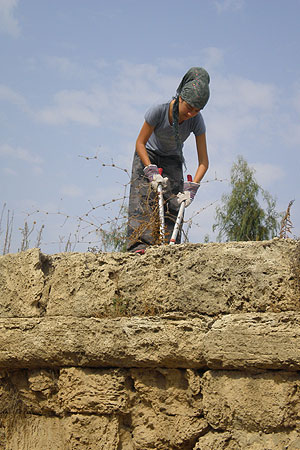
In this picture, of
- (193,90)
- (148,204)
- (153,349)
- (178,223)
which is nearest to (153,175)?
(148,204)

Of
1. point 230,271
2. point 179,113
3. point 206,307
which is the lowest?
point 206,307

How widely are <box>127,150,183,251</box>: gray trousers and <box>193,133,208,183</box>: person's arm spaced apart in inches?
7.6

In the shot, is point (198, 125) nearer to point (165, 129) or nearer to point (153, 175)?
point (165, 129)

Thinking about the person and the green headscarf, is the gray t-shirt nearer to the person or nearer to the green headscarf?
the person

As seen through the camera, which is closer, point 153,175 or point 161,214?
point 161,214

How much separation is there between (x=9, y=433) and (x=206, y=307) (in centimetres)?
175

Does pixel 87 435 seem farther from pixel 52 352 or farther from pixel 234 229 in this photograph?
pixel 234 229

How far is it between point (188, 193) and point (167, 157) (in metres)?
0.46

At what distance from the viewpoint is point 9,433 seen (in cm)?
369

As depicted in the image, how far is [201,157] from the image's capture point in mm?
5027

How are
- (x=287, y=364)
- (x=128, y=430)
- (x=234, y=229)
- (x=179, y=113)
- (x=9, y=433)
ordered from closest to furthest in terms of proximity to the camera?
(x=287, y=364) < (x=128, y=430) < (x=9, y=433) < (x=179, y=113) < (x=234, y=229)

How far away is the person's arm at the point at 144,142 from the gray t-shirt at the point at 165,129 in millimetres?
52

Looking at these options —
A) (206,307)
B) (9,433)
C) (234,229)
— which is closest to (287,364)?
(206,307)

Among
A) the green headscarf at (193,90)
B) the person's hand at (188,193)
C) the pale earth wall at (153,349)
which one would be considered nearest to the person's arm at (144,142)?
the green headscarf at (193,90)
